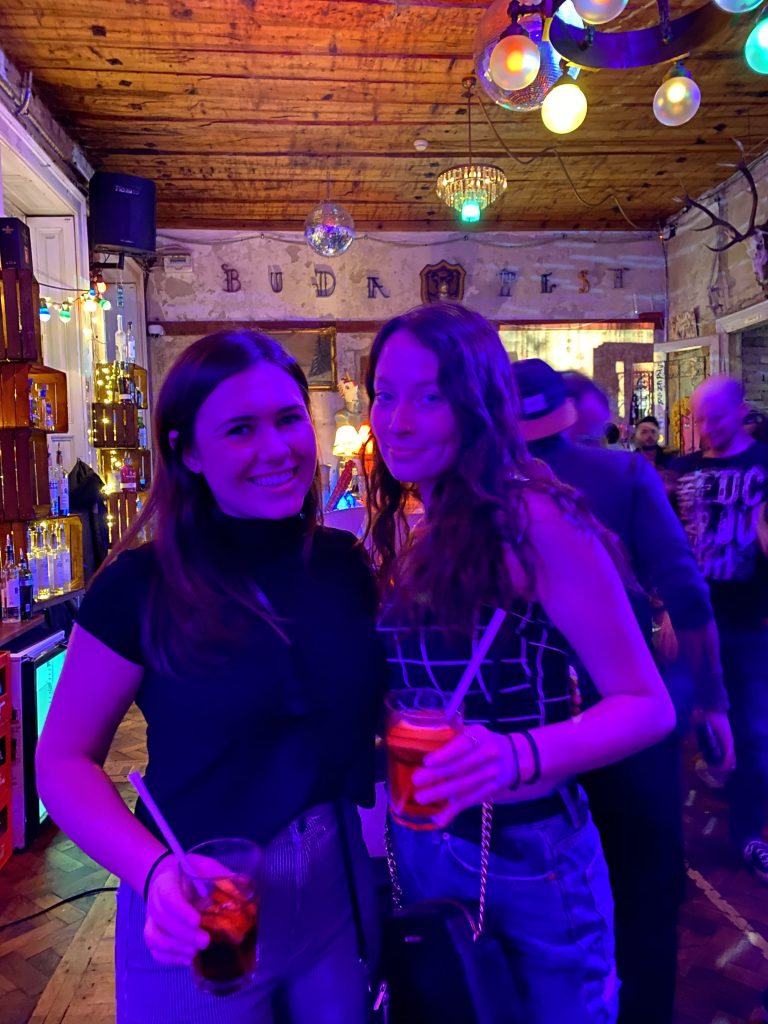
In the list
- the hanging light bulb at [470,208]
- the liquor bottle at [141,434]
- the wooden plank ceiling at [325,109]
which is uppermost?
the wooden plank ceiling at [325,109]

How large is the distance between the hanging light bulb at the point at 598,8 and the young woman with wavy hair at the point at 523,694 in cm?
172

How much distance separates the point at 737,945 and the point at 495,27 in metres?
3.27

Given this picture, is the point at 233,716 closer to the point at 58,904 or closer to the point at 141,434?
the point at 58,904

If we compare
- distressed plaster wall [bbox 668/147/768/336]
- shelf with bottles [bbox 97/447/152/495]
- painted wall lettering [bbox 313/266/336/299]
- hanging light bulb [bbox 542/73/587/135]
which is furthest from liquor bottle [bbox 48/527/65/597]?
distressed plaster wall [bbox 668/147/768/336]

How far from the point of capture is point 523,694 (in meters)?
0.99

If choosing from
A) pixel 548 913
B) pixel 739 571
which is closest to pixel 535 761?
pixel 548 913

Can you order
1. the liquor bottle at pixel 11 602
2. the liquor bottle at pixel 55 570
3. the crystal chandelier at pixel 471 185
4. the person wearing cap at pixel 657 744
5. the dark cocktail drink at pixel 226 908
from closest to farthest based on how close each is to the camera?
the dark cocktail drink at pixel 226 908, the person wearing cap at pixel 657 744, the liquor bottle at pixel 11 602, the liquor bottle at pixel 55 570, the crystal chandelier at pixel 471 185

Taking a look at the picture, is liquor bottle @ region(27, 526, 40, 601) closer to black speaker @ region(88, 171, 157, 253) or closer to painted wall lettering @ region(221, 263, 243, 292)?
black speaker @ region(88, 171, 157, 253)

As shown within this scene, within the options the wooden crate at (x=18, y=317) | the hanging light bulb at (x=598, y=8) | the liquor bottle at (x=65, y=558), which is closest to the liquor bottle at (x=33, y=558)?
the liquor bottle at (x=65, y=558)

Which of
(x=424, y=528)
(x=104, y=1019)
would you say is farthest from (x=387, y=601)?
(x=104, y=1019)

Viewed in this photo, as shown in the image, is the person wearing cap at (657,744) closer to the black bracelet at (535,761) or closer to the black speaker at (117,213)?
the black bracelet at (535,761)

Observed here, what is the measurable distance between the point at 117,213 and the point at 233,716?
571cm

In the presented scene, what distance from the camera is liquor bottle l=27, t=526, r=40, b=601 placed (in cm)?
376

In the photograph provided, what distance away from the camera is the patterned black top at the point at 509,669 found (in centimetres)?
99
